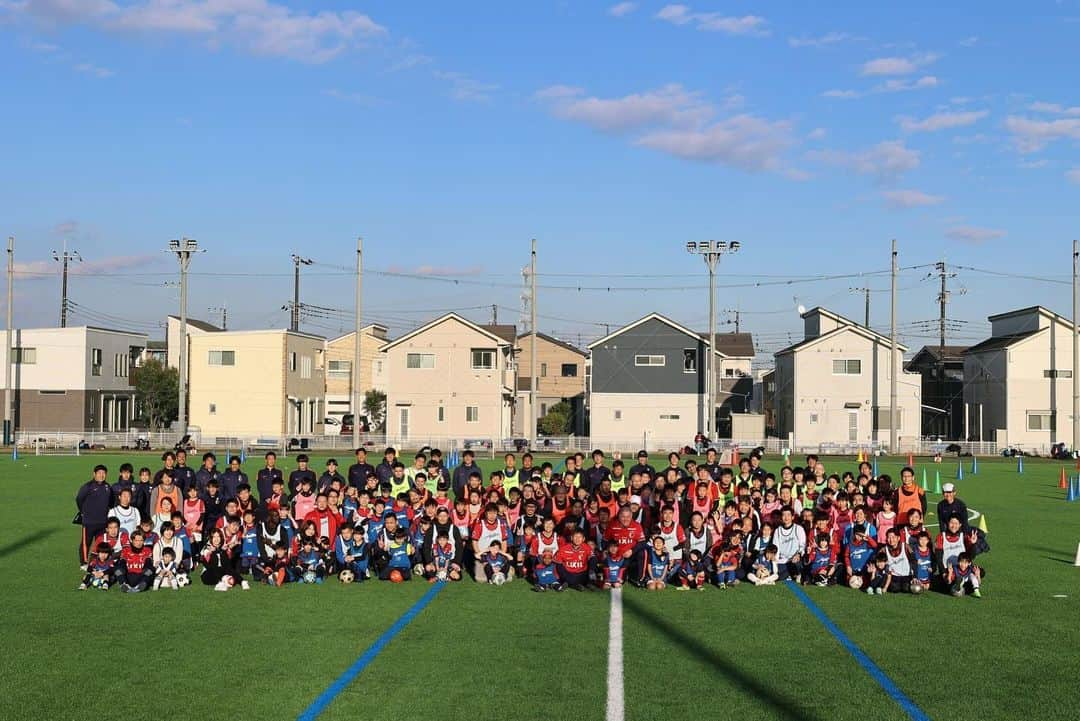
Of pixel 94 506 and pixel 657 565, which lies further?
pixel 94 506

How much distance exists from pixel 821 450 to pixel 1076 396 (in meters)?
12.5

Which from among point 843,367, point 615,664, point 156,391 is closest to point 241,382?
point 156,391

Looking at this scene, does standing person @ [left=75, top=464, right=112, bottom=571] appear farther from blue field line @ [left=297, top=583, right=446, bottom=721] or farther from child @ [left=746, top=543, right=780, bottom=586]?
child @ [left=746, top=543, right=780, bottom=586]

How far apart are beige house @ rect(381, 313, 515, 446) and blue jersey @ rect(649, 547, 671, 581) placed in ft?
143

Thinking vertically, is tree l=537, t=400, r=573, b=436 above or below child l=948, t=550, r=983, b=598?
above

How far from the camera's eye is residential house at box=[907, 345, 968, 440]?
66.1 meters

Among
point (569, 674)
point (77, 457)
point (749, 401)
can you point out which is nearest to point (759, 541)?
point (569, 674)

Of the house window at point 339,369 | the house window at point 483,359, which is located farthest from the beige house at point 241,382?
the house window at point 339,369

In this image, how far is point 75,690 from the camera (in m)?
8.48

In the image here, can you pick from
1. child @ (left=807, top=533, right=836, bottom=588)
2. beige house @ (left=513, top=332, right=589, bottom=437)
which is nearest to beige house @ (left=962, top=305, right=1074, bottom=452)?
beige house @ (left=513, top=332, right=589, bottom=437)

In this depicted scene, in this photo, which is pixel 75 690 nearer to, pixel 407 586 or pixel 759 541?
pixel 407 586

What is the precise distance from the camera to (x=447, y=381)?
5772 cm

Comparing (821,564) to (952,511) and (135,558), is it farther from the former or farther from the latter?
(135,558)

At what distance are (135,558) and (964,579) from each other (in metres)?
10.1
